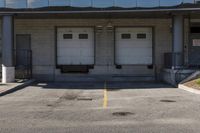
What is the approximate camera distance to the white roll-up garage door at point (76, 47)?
32.1 meters

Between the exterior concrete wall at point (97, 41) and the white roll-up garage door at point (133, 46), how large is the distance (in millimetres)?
457

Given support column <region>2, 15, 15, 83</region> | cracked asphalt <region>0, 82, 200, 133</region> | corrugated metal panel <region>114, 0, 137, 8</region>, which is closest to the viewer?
cracked asphalt <region>0, 82, 200, 133</region>

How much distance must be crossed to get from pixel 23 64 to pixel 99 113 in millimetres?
Result: 17860

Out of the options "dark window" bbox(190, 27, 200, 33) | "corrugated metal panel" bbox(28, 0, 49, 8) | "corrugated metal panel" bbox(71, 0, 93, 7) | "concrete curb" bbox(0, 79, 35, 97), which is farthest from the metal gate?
"dark window" bbox(190, 27, 200, 33)

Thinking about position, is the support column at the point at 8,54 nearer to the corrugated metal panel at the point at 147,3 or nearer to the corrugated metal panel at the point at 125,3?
the corrugated metal panel at the point at 125,3

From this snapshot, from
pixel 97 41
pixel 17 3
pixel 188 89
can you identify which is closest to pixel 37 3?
pixel 17 3

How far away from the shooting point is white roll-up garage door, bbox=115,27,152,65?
32.0m

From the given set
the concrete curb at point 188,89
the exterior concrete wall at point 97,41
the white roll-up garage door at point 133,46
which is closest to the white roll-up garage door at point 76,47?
the exterior concrete wall at point 97,41

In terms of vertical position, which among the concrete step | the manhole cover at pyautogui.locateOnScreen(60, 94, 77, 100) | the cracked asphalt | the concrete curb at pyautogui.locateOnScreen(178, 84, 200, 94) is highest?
the concrete step

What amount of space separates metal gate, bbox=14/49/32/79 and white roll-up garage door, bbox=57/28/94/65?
2025mm

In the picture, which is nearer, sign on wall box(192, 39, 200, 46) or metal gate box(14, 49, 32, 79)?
metal gate box(14, 49, 32, 79)

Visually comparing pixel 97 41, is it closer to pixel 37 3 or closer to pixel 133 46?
pixel 133 46

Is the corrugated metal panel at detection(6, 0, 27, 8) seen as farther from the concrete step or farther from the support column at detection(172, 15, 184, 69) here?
the support column at detection(172, 15, 184, 69)

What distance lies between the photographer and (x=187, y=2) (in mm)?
26672
